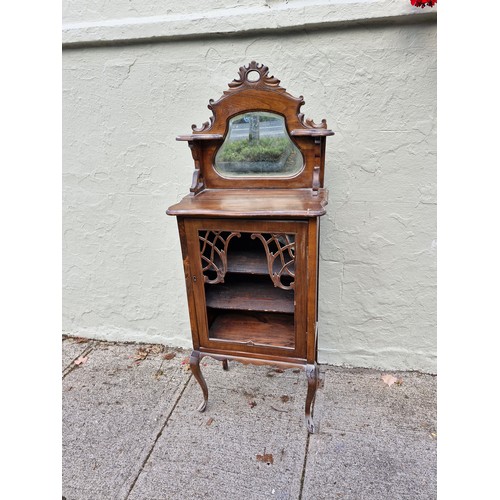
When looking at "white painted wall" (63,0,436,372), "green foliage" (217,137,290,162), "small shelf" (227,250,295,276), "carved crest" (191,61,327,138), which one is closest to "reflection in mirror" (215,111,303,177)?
"green foliage" (217,137,290,162)

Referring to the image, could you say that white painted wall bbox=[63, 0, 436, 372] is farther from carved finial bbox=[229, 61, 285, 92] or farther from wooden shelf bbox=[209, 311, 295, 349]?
wooden shelf bbox=[209, 311, 295, 349]

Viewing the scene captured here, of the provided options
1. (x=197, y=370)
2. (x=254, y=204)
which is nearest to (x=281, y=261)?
(x=254, y=204)

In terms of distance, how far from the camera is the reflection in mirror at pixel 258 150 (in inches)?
77.2

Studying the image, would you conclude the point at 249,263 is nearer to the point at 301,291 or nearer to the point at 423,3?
the point at 301,291

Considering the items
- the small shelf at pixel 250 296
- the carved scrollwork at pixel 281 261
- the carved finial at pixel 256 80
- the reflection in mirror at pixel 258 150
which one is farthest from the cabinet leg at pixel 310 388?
the carved finial at pixel 256 80

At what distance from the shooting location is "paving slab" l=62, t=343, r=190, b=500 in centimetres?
186

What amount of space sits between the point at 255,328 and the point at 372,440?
81 centimetres

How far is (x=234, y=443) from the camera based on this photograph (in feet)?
6.57

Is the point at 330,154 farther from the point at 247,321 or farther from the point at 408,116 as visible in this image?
the point at 247,321

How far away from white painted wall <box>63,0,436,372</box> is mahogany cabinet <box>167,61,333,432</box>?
1.03ft

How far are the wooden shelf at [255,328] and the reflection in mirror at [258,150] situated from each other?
0.75 m

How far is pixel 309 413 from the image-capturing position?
2027 mm

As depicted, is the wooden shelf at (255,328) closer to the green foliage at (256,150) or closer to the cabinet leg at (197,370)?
the cabinet leg at (197,370)

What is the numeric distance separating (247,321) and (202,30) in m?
1.58
